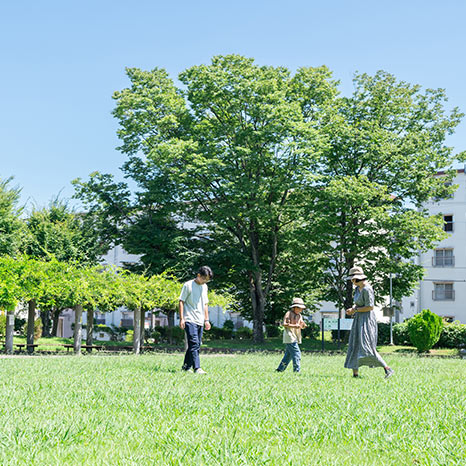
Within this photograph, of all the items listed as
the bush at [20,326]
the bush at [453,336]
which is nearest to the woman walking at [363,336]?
the bush at [453,336]

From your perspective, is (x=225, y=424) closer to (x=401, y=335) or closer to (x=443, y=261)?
(x=401, y=335)

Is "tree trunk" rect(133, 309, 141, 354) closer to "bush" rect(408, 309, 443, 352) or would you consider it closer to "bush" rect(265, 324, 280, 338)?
"bush" rect(408, 309, 443, 352)

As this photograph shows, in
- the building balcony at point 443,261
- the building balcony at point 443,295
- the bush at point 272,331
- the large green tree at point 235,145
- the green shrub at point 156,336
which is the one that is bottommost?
the green shrub at point 156,336

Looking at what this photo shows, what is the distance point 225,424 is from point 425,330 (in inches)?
1112

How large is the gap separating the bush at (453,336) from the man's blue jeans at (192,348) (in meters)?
28.6

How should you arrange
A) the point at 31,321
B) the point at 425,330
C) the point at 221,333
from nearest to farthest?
the point at 31,321, the point at 425,330, the point at 221,333

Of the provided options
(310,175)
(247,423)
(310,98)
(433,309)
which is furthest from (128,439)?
(433,309)

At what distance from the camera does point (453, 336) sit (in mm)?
35344

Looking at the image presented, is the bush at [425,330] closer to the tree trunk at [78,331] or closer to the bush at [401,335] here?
the bush at [401,335]

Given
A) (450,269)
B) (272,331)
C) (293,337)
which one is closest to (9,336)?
(293,337)

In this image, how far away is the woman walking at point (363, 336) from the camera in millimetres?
10070

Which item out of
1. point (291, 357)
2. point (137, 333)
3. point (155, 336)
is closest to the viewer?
point (291, 357)

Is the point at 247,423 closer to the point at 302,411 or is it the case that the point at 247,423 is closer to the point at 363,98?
the point at 302,411

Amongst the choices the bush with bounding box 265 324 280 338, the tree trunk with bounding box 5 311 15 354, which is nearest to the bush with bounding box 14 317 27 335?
the bush with bounding box 265 324 280 338
